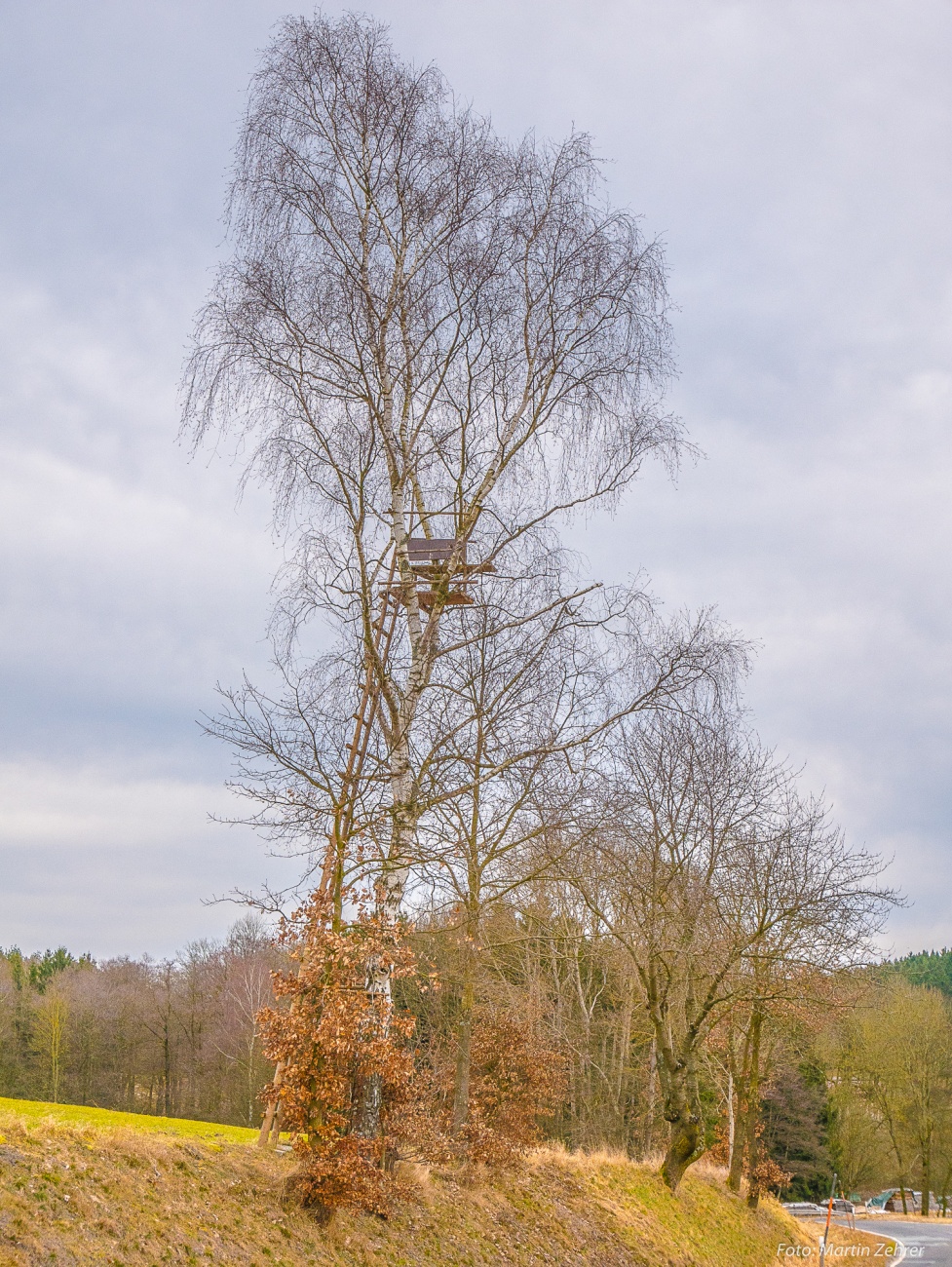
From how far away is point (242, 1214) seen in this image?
764 cm

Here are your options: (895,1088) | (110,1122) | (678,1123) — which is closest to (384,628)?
(110,1122)

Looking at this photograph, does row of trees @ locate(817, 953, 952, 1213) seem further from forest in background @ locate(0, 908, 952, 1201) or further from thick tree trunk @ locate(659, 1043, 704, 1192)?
thick tree trunk @ locate(659, 1043, 704, 1192)

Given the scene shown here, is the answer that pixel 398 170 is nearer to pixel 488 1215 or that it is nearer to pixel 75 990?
pixel 488 1215

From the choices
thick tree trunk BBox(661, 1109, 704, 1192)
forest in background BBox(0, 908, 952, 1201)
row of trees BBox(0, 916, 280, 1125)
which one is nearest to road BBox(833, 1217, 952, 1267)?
forest in background BBox(0, 908, 952, 1201)

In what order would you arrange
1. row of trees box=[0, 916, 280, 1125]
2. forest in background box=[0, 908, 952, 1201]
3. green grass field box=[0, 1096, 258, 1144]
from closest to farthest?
green grass field box=[0, 1096, 258, 1144] → forest in background box=[0, 908, 952, 1201] → row of trees box=[0, 916, 280, 1125]

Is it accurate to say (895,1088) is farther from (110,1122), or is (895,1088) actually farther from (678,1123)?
(110,1122)

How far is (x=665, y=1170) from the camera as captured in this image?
16672mm

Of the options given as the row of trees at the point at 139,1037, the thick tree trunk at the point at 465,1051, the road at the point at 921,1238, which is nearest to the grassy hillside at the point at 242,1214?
the thick tree trunk at the point at 465,1051

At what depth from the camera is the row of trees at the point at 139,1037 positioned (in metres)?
43.3

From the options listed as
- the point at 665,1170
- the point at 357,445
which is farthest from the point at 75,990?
the point at 357,445

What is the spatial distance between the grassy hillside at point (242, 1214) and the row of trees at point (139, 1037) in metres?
30.9

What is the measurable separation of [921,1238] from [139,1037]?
3480cm

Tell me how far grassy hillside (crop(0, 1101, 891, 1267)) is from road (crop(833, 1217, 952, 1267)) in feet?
38.5

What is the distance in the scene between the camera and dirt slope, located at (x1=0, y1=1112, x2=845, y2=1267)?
6.11 metres
